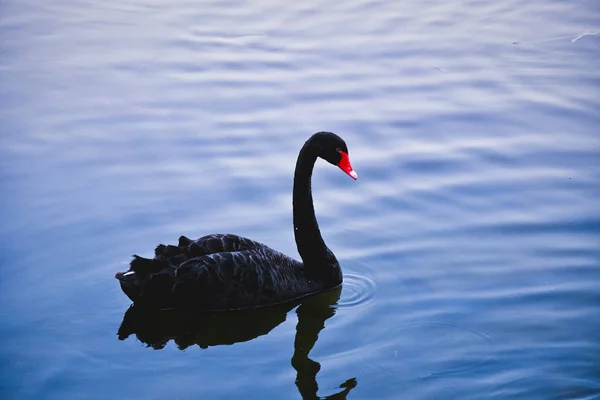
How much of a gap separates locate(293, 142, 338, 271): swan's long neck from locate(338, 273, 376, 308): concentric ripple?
0.18 metres

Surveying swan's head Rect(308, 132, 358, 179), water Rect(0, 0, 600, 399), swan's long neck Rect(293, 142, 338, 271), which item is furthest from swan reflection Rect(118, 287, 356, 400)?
swan's head Rect(308, 132, 358, 179)

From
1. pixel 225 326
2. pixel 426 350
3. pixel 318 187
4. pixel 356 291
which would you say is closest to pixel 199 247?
pixel 225 326

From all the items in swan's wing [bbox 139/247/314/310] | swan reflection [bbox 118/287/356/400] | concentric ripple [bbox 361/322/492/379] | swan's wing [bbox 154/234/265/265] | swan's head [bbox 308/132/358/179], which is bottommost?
concentric ripple [bbox 361/322/492/379]

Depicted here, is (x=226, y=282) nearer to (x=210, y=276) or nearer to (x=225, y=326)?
(x=210, y=276)

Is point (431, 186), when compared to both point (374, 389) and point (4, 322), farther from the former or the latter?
point (4, 322)

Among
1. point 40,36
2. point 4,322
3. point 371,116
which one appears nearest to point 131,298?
point 4,322

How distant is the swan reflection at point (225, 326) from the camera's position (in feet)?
19.3

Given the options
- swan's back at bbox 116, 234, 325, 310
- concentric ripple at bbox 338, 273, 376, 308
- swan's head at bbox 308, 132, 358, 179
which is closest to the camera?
swan's back at bbox 116, 234, 325, 310

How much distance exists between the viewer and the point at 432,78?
985 cm

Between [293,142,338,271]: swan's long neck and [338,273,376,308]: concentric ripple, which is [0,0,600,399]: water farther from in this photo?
[293,142,338,271]: swan's long neck

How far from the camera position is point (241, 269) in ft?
20.5

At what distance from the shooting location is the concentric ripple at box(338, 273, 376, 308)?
638cm

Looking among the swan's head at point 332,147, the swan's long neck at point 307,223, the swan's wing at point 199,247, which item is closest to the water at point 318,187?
the swan's long neck at point 307,223

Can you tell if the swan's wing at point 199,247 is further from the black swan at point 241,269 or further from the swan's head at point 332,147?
the swan's head at point 332,147
